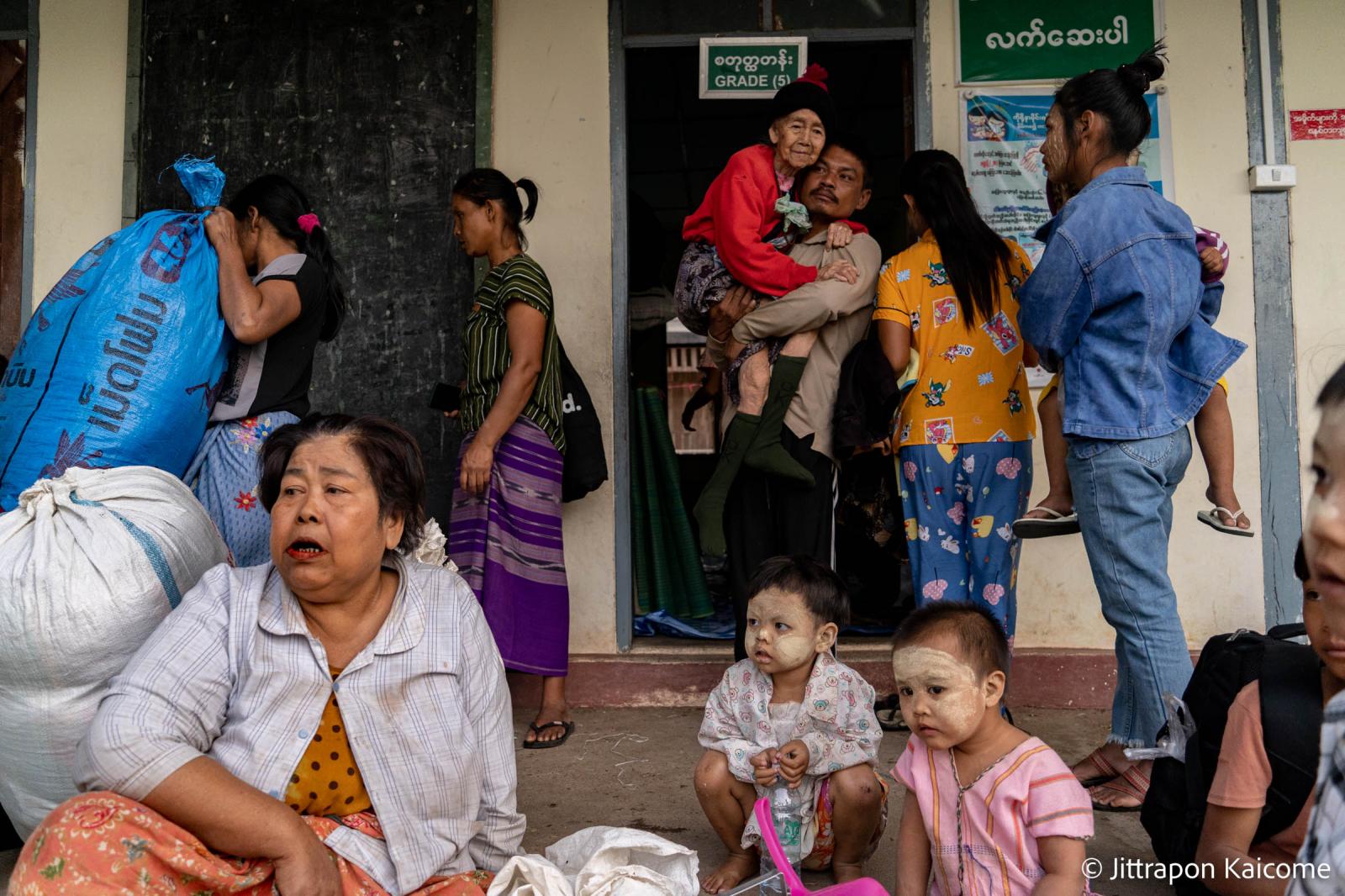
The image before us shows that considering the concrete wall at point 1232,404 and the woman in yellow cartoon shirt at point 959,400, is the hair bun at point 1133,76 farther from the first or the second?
the concrete wall at point 1232,404

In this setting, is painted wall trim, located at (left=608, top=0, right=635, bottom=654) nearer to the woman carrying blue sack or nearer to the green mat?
the green mat

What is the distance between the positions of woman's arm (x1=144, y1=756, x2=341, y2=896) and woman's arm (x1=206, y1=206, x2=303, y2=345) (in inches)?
52.7

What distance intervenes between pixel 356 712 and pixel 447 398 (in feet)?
7.04

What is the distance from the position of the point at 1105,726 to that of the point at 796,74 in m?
2.74

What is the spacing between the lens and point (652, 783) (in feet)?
11.1

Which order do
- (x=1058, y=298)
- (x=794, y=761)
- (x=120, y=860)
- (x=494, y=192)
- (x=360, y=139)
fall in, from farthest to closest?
1. (x=360, y=139)
2. (x=494, y=192)
3. (x=1058, y=298)
4. (x=794, y=761)
5. (x=120, y=860)

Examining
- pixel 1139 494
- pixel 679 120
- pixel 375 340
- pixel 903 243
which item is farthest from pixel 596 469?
pixel 903 243

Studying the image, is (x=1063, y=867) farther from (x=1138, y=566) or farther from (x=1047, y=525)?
(x=1047, y=525)

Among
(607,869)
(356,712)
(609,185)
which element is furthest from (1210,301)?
(356,712)

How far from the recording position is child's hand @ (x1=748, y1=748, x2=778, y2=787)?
2.52 metres

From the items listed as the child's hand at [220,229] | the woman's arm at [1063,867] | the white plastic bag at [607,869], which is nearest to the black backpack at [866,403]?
the white plastic bag at [607,869]

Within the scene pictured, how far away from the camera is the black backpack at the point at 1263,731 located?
1999 millimetres

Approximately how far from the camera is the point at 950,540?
3.54 metres

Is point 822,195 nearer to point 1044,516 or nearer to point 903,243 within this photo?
point 1044,516
